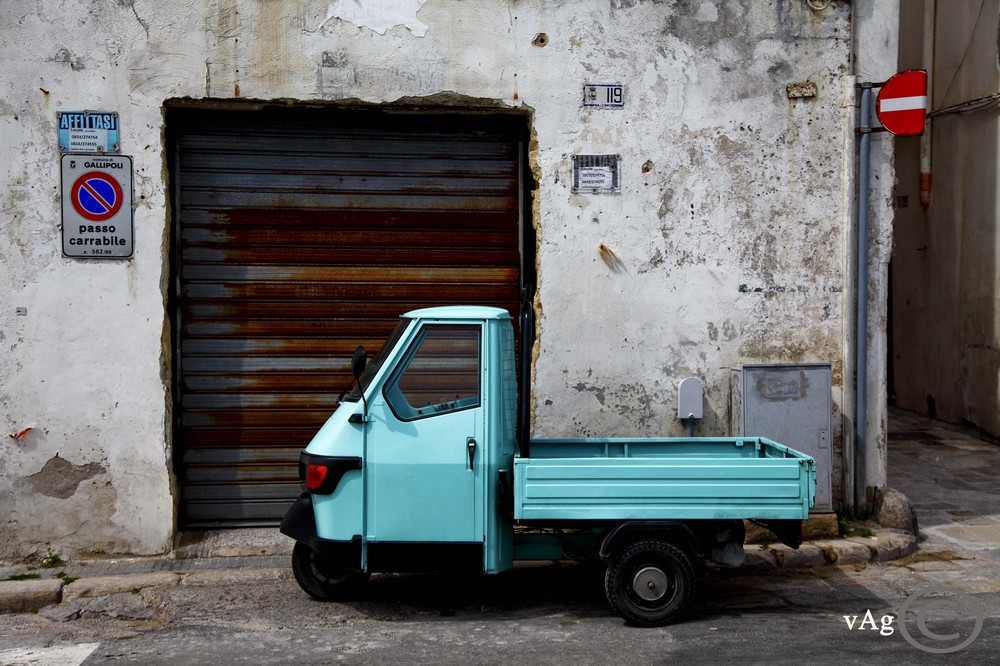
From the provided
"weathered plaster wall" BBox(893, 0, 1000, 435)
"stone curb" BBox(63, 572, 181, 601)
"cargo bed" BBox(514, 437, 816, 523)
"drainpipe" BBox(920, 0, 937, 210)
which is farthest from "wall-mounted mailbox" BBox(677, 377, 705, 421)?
"drainpipe" BBox(920, 0, 937, 210)

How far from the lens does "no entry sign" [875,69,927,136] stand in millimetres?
7418

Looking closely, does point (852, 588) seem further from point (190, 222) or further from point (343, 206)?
point (190, 222)

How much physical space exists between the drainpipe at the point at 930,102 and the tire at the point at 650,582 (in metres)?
8.82

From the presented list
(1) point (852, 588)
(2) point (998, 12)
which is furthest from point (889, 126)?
(2) point (998, 12)

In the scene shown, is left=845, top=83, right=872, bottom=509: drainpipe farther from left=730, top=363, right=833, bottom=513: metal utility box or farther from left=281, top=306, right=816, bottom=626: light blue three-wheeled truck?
left=281, top=306, right=816, bottom=626: light blue three-wheeled truck

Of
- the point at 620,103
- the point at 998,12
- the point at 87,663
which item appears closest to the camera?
the point at 87,663

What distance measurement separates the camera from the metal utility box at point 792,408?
7258 mm

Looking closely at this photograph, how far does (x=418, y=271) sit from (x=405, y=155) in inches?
34.9

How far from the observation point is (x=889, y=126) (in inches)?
294

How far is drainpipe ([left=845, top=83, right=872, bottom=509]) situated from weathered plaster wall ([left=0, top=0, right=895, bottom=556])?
12 cm

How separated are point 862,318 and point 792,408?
94 centimetres

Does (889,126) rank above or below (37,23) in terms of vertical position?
below

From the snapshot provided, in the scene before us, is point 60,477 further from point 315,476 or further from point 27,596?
point 315,476

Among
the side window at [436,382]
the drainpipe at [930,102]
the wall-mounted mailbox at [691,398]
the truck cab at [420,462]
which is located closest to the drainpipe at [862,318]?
the wall-mounted mailbox at [691,398]
